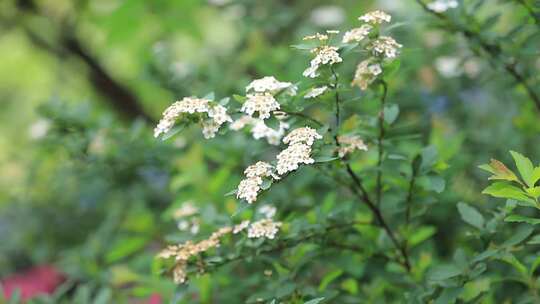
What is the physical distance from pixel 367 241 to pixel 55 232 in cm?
141

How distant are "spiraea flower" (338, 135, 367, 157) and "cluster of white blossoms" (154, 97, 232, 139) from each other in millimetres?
202

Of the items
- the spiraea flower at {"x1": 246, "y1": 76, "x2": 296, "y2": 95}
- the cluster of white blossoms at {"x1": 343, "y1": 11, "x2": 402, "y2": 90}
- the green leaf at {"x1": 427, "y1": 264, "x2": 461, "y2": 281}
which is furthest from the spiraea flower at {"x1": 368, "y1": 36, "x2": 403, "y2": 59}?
the green leaf at {"x1": 427, "y1": 264, "x2": 461, "y2": 281}

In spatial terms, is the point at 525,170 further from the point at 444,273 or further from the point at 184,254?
the point at 184,254

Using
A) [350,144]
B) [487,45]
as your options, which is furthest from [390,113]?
[487,45]

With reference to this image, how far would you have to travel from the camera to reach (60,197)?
2.43 m

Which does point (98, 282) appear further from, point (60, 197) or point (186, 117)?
point (186, 117)

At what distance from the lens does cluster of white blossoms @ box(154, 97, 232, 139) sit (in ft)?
3.36

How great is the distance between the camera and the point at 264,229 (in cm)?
113

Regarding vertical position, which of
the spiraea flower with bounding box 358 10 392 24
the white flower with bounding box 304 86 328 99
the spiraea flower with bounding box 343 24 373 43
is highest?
the spiraea flower with bounding box 358 10 392 24

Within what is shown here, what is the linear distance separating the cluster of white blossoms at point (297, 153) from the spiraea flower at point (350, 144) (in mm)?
118

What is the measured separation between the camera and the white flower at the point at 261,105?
3.31 ft

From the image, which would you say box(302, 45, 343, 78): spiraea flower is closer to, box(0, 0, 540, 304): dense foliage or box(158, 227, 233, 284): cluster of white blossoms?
box(0, 0, 540, 304): dense foliage

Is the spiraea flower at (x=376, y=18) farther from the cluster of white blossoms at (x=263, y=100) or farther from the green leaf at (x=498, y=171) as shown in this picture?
the green leaf at (x=498, y=171)

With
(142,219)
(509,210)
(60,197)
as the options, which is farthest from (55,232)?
(509,210)
